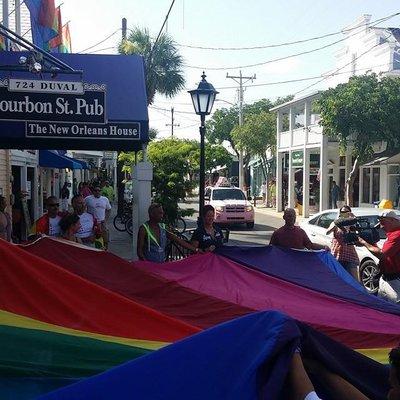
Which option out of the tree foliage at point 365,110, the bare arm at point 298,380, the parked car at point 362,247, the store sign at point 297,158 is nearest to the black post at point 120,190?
the tree foliage at point 365,110

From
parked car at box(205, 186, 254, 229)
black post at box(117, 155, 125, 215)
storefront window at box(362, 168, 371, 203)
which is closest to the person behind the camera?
black post at box(117, 155, 125, 215)

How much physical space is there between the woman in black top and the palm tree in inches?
784

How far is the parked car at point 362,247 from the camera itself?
1134 centimetres

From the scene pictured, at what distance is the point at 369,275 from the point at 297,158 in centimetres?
2397

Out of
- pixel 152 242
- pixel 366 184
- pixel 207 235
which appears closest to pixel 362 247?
pixel 207 235

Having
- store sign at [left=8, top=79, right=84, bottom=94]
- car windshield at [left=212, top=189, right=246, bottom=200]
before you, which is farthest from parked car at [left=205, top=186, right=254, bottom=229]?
store sign at [left=8, top=79, right=84, bottom=94]

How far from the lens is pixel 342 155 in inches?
1266

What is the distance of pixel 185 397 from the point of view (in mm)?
2830

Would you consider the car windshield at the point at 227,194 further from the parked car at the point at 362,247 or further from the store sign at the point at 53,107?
the store sign at the point at 53,107

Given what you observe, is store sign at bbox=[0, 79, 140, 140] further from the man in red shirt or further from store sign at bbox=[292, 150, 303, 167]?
store sign at bbox=[292, 150, 303, 167]

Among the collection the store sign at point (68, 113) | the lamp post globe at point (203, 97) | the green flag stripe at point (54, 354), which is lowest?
the green flag stripe at point (54, 354)

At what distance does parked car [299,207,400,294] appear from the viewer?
11.3m

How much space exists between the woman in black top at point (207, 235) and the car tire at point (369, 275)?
381 cm

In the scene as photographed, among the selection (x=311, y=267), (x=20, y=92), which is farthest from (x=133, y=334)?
(x=20, y=92)
